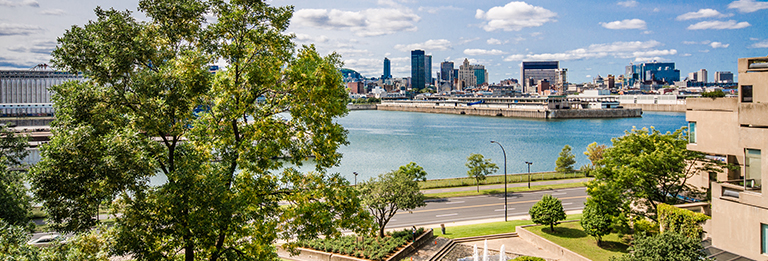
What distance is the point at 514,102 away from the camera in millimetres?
188250

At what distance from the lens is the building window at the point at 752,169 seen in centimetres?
1390

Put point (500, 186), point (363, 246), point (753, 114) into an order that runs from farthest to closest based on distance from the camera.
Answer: point (500, 186) < point (363, 246) < point (753, 114)

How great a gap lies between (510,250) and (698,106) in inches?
432

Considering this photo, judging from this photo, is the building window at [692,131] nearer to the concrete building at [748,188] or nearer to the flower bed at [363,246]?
the concrete building at [748,188]

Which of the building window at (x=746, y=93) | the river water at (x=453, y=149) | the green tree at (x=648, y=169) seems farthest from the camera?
the river water at (x=453, y=149)

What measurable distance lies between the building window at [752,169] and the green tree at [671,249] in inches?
110

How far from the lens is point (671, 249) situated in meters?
13.3

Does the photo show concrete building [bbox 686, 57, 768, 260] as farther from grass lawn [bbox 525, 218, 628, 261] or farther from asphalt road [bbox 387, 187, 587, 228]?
asphalt road [bbox 387, 187, 587, 228]

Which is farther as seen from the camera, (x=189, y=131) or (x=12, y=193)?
(x=189, y=131)

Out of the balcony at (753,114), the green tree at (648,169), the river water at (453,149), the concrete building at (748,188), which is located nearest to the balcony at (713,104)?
the green tree at (648,169)

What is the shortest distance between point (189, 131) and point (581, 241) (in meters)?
20.8

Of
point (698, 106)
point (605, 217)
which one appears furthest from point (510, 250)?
point (698, 106)

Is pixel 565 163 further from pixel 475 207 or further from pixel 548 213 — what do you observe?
pixel 548 213

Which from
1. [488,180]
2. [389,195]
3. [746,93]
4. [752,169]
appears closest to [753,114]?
[752,169]
